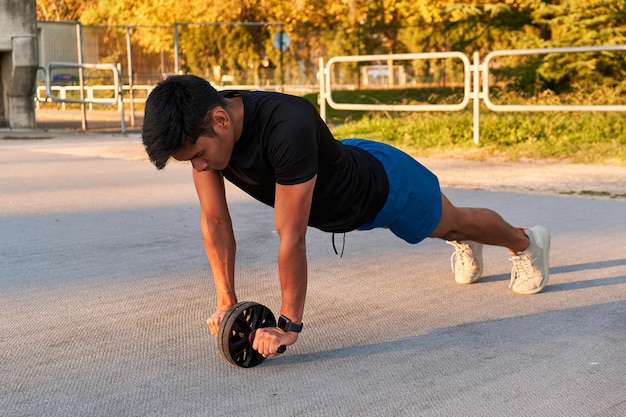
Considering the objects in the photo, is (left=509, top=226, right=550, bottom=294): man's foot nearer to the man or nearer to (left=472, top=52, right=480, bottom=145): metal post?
the man

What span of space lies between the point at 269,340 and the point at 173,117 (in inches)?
33.3

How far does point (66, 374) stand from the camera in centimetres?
322

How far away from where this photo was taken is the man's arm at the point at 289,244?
313cm

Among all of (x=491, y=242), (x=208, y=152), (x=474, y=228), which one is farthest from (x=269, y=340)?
(x=491, y=242)

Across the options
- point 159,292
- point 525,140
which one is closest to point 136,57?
point 525,140

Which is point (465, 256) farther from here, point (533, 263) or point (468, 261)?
point (533, 263)

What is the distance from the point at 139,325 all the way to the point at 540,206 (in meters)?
3.90

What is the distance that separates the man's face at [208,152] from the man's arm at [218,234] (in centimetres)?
34

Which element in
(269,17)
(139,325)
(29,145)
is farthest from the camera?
(269,17)

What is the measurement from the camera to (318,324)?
385 cm


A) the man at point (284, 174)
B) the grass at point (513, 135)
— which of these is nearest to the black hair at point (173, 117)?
the man at point (284, 174)

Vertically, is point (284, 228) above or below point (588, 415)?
above

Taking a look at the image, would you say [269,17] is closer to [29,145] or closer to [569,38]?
[569,38]

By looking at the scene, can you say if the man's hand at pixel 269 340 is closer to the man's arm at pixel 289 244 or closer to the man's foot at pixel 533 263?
the man's arm at pixel 289 244
